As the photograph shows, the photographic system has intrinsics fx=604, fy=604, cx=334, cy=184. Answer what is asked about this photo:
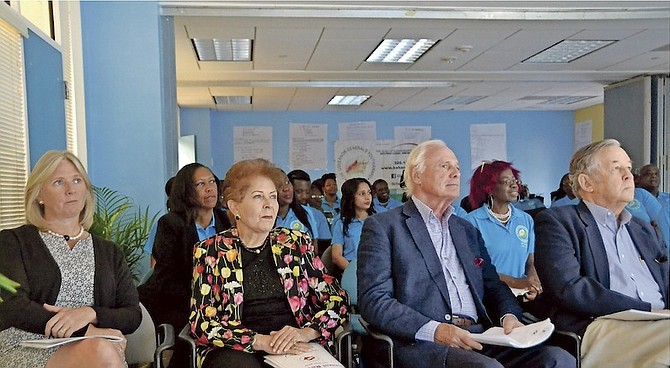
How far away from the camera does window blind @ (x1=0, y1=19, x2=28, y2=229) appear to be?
3.12 m

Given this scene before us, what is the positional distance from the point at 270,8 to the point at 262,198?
262cm

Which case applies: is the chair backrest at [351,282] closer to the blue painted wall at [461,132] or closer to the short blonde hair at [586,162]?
the short blonde hair at [586,162]

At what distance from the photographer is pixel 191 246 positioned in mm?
3037

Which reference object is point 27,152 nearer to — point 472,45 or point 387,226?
point 387,226

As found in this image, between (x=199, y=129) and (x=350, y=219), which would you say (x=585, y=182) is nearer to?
(x=350, y=219)

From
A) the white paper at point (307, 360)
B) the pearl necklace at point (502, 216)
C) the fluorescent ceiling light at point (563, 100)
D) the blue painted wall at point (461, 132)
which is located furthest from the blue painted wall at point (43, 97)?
the fluorescent ceiling light at point (563, 100)

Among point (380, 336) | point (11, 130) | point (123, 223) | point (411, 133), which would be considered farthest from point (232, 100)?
point (380, 336)

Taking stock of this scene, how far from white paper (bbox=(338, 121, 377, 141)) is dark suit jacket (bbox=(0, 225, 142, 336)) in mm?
9167

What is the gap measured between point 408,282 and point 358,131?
30.5 feet

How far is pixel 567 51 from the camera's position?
257 inches

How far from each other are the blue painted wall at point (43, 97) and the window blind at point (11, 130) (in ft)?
0.26

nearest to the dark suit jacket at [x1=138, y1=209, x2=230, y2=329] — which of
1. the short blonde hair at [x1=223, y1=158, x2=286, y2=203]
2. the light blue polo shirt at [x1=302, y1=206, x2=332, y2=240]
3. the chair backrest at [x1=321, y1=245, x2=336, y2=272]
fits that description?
the short blonde hair at [x1=223, y1=158, x2=286, y2=203]

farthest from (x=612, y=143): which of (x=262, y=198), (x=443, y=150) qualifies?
(x=262, y=198)

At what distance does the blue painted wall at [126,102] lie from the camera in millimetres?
4527
